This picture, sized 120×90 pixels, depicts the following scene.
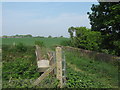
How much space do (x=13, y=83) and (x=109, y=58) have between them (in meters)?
4.33

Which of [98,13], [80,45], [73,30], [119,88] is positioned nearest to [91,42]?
[80,45]

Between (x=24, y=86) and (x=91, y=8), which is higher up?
(x=91, y=8)

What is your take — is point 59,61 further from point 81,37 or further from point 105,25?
point 81,37

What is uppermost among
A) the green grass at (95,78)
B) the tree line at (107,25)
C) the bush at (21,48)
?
the tree line at (107,25)

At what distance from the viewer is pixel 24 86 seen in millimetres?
3133

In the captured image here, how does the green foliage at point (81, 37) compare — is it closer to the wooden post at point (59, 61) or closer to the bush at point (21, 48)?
the bush at point (21, 48)

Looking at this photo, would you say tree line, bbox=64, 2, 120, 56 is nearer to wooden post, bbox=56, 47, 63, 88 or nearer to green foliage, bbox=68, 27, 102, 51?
wooden post, bbox=56, 47, 63, 88

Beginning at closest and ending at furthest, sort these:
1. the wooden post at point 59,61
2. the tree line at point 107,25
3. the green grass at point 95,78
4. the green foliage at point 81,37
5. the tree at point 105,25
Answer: the wooden post at point 59,61, the green grass at point 95,78, the tree line at point 107,25, the tree at point 105,25, the green foliage at point 81,37

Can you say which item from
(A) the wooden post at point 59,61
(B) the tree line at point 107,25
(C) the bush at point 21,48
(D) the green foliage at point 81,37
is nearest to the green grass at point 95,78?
(A) the wooden post at point 59,61

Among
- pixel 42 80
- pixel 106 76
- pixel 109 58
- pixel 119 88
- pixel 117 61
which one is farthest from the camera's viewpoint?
pixel 109 58

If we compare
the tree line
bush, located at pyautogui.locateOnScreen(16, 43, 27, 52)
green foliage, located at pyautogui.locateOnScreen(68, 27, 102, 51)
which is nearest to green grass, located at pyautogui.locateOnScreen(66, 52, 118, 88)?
the tree line

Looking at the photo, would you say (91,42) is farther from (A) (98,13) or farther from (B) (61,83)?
(B) (61,83)

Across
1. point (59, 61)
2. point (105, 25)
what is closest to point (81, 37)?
point (105, 25)

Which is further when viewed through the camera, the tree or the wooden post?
the tree
